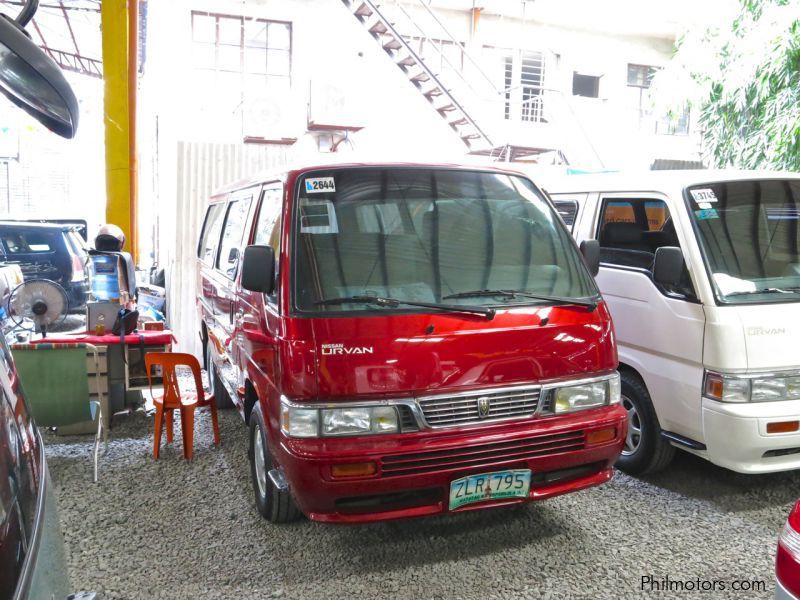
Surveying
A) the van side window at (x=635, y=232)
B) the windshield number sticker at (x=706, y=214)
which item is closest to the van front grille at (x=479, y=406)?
the van side window at (x=635, y=232)

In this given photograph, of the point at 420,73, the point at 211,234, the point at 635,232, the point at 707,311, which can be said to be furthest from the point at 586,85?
the point at 707,311

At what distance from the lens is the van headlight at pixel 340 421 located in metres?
2.92

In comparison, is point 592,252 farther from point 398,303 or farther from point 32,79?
point 32,79

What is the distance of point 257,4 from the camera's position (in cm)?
1318

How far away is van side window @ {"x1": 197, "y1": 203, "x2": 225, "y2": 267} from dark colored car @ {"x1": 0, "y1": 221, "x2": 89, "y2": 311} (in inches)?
218

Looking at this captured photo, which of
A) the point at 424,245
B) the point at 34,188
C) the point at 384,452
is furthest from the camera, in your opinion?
the point at 34,188

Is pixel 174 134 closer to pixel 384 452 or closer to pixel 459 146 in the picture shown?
pixel 459 146

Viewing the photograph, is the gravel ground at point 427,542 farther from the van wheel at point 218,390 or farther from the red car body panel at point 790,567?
the van wheel at point 218,390

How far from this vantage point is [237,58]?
1330 centimetres

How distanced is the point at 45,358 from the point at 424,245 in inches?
120

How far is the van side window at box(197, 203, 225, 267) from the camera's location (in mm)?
5496

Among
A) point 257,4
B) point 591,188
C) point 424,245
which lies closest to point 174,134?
point 257,4

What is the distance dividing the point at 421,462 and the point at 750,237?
8.33ft

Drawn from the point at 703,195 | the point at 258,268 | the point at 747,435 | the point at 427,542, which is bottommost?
the point at 427,542
